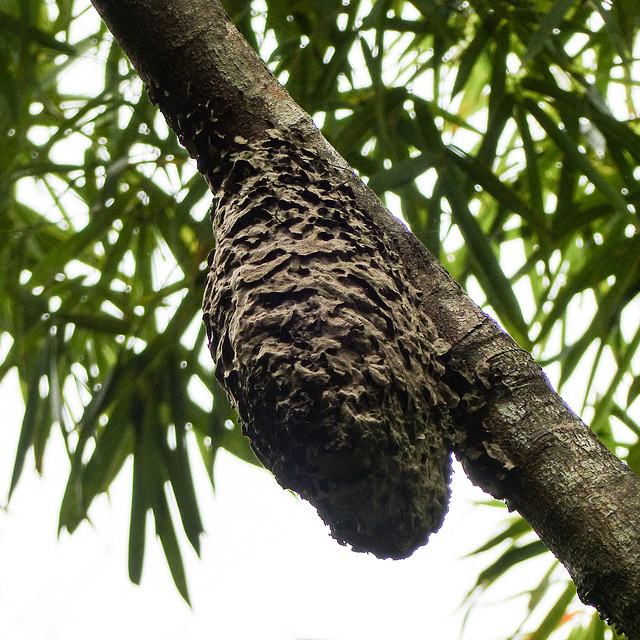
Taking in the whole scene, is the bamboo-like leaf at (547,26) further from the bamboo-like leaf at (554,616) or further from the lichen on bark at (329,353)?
the bamboo-like leaf at (554,616)

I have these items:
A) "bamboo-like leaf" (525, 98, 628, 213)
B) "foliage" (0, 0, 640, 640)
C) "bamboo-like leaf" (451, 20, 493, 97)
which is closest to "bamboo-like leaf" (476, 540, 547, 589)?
"foliage" (0, 0, 640, 640)

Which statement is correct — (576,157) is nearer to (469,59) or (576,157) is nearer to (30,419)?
(469,59)

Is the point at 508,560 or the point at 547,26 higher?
Result: the point at 547,26

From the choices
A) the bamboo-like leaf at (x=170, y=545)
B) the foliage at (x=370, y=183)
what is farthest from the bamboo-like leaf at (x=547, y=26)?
the bamboo-like leaf at (x=170, y=545)

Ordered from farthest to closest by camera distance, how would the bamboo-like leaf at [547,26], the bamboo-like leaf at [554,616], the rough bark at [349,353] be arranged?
the bamboo-like leaf at [554,616] → the bamboo-like leaf at [547,26] → the rough bark at [349,353]

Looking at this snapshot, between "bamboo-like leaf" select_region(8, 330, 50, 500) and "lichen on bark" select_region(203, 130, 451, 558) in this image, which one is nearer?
"lichen on bark" select_region(203, 130, 451, 558)

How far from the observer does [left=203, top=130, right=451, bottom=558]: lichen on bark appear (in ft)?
1.47

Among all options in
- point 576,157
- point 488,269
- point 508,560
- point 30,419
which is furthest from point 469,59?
point 30,419

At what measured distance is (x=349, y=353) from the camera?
469 millimetres

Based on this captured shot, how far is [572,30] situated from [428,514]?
992 millimetres

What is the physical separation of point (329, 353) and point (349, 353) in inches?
0.6

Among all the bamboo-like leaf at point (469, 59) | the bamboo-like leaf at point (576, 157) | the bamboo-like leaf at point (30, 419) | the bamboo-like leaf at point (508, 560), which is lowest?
the bamboo-like leaf at point (508, 560)

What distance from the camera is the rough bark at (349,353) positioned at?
1.43 ft

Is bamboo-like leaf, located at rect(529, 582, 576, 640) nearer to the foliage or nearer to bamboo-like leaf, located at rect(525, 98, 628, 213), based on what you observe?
the foliage
